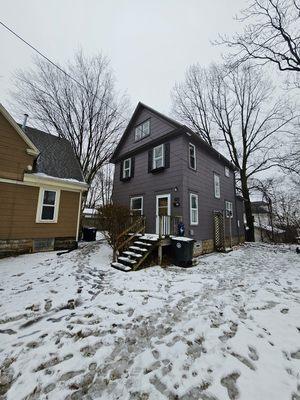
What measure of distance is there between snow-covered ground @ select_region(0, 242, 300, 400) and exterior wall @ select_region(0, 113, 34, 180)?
192 inches

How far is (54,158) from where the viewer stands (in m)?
10.4

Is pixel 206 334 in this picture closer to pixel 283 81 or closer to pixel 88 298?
pixel 88 298

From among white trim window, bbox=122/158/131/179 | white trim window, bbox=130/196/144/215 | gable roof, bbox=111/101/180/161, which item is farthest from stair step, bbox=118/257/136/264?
white trim window, bbox=122/158/131/179

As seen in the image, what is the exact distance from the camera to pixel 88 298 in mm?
3932

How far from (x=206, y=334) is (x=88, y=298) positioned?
2509 millimetres

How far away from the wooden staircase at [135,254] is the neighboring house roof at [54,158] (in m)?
5.28

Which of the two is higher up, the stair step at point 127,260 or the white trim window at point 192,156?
the white trim window at point 192,156

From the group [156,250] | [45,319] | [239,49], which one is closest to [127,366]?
[45,319]

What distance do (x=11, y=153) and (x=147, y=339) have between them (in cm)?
909

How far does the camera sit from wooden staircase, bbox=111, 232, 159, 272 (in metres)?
6.18

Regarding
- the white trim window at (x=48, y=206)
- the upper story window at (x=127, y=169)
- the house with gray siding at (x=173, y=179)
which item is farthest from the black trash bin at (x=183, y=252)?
the upper story window at (x=127, y=169)

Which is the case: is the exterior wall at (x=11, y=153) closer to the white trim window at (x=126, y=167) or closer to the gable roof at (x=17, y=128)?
the gable roof at (x=17, y=128)

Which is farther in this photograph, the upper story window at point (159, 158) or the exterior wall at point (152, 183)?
the upper story window at point (159, 158)

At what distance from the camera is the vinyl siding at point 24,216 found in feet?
25.1
